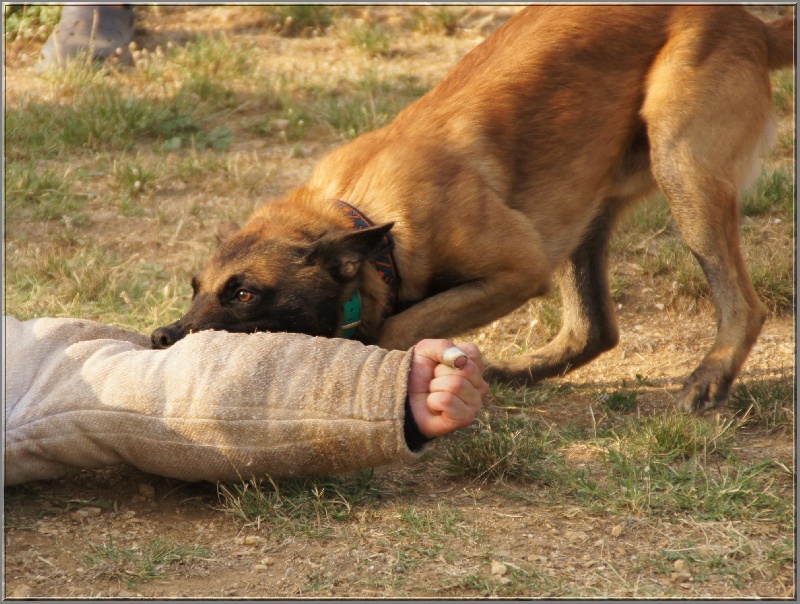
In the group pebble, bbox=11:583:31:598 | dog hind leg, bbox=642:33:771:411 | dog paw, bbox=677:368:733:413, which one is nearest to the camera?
pebble, bbox=11:583:31:598

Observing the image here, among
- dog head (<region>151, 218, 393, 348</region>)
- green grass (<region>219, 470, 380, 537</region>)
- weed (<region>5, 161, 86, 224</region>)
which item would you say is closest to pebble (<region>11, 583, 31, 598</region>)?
green grass (<region>219, 470, 380, 537</region>)

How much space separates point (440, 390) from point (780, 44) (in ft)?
8.92

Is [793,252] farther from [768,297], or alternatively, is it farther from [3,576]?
[3,576]

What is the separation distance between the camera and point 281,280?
3.95 metres

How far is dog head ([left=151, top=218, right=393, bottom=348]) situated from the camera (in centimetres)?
391

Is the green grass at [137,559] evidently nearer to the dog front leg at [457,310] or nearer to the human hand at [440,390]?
the human hand at [440,390]

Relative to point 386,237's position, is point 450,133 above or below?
above

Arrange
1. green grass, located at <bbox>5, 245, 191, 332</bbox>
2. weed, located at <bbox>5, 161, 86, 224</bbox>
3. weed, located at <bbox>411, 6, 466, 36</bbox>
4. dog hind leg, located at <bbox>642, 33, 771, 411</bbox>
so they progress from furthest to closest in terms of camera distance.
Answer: weed, located at <bbox>411, 6, 466, 36</bbox> → weed, located at <bbox>5, 161, 86, 224</bbox> → green grass, located at <bbox>5, 245, 191, 332</bbox> → dog hind leg, located at <bbox>642, 33, 771, 411</bbox>

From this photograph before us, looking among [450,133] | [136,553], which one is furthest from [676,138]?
[136,553]

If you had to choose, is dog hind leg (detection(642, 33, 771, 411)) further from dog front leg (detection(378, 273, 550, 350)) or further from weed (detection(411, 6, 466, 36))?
weed (detection(411, 6, 466, 36))

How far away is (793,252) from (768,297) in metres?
0.49

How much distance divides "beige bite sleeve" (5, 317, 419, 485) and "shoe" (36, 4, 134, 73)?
4.85 meters

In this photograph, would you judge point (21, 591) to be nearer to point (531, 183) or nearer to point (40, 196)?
point (531, 183)

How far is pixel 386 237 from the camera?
13.7 feet
